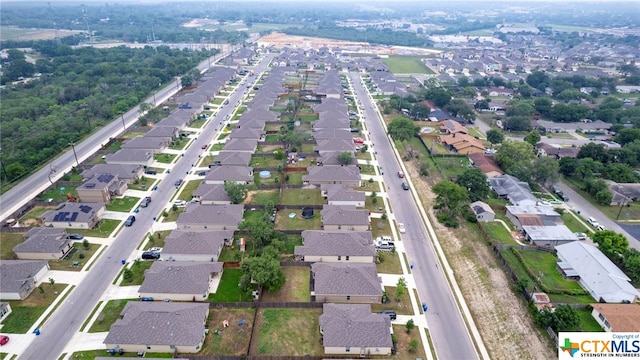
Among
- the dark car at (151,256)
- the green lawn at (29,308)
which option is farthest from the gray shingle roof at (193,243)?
the green lawn at (29,308)

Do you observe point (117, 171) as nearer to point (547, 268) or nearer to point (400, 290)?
point (400, 290)

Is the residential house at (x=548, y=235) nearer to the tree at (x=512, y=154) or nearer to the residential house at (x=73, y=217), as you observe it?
the tree at (x=512, y=154)

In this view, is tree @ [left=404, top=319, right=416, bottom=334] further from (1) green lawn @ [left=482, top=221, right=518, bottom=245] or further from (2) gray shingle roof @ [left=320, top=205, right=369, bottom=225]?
(1) green lawn @ [left=482, top=221, right=518, bottom=245]

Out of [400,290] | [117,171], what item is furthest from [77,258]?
[400,290]

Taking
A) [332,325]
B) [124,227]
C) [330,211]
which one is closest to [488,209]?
→ [330,211]

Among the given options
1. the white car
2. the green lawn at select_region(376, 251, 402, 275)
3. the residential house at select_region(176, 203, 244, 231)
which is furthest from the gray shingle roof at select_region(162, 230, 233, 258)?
the green lawn at select_region(376, 251, 402, 275)

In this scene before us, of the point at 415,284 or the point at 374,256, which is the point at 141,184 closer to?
the point at 374,256
